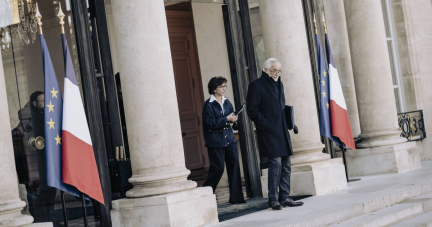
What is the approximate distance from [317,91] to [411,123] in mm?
3196

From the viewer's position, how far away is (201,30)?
12.6 meters

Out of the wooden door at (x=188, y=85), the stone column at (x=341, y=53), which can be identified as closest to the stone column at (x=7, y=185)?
the stone column at (x=341, y=53)

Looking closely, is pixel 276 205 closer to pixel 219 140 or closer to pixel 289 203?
pixel 289 203

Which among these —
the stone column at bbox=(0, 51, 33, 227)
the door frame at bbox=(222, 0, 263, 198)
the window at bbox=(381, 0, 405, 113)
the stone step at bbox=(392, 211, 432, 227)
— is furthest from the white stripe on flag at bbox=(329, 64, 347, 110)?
the stone column at bbox=(0, 51, 33, 227)

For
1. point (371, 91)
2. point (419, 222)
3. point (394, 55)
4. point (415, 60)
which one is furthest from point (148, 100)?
point (415, 60)

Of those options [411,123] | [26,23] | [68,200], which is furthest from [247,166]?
[411,123]

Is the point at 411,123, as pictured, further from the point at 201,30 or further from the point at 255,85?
the point at 255,85

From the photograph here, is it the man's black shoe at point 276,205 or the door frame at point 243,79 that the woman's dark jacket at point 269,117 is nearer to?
the man's black shoe at point 276,205

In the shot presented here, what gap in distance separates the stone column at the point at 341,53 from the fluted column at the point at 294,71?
3106 millimetres

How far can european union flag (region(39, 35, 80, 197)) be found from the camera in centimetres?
603

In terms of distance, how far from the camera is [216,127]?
27.5 ft

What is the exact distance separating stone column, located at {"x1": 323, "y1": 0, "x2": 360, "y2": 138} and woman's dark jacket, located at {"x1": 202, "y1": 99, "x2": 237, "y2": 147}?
384 cm

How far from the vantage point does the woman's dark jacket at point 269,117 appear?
24.4 feet

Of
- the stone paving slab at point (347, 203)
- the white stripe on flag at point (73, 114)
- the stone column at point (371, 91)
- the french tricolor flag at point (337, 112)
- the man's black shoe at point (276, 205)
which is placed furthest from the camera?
the stone column at point (371, 91)
